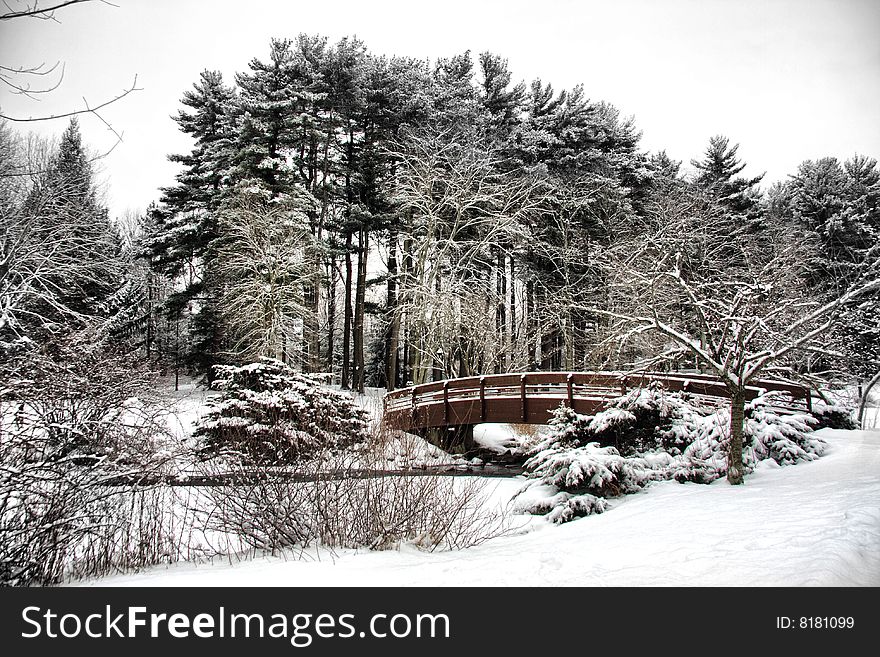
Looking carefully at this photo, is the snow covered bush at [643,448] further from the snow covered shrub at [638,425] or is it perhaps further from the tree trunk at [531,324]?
the tree trunk at [531,324]

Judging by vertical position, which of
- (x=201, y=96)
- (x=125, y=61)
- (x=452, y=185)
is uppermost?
(x=201, y=96)

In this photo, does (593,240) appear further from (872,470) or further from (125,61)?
(125,61)

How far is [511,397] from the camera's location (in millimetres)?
15133

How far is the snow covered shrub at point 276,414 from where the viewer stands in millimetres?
8594

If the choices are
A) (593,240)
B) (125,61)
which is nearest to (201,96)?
(593,240)

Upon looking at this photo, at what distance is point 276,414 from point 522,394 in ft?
23.2

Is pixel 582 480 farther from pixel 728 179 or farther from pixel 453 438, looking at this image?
pixel 728 179

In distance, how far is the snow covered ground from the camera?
400cm

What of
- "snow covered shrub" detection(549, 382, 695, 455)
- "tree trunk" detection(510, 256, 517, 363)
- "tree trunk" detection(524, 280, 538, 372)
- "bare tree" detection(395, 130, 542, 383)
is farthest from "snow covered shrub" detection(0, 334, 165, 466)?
"tree trunk" detection(510, 256, 517, 363)

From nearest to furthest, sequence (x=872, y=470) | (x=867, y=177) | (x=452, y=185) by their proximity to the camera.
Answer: (x=872, y=470)
(x=867, y=177)
(x=452, y=185)

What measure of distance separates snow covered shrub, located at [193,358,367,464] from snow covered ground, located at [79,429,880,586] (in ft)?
9.25

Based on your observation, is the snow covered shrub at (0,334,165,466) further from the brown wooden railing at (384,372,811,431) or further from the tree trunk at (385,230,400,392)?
the tree trunk at (385,230,400,392)
